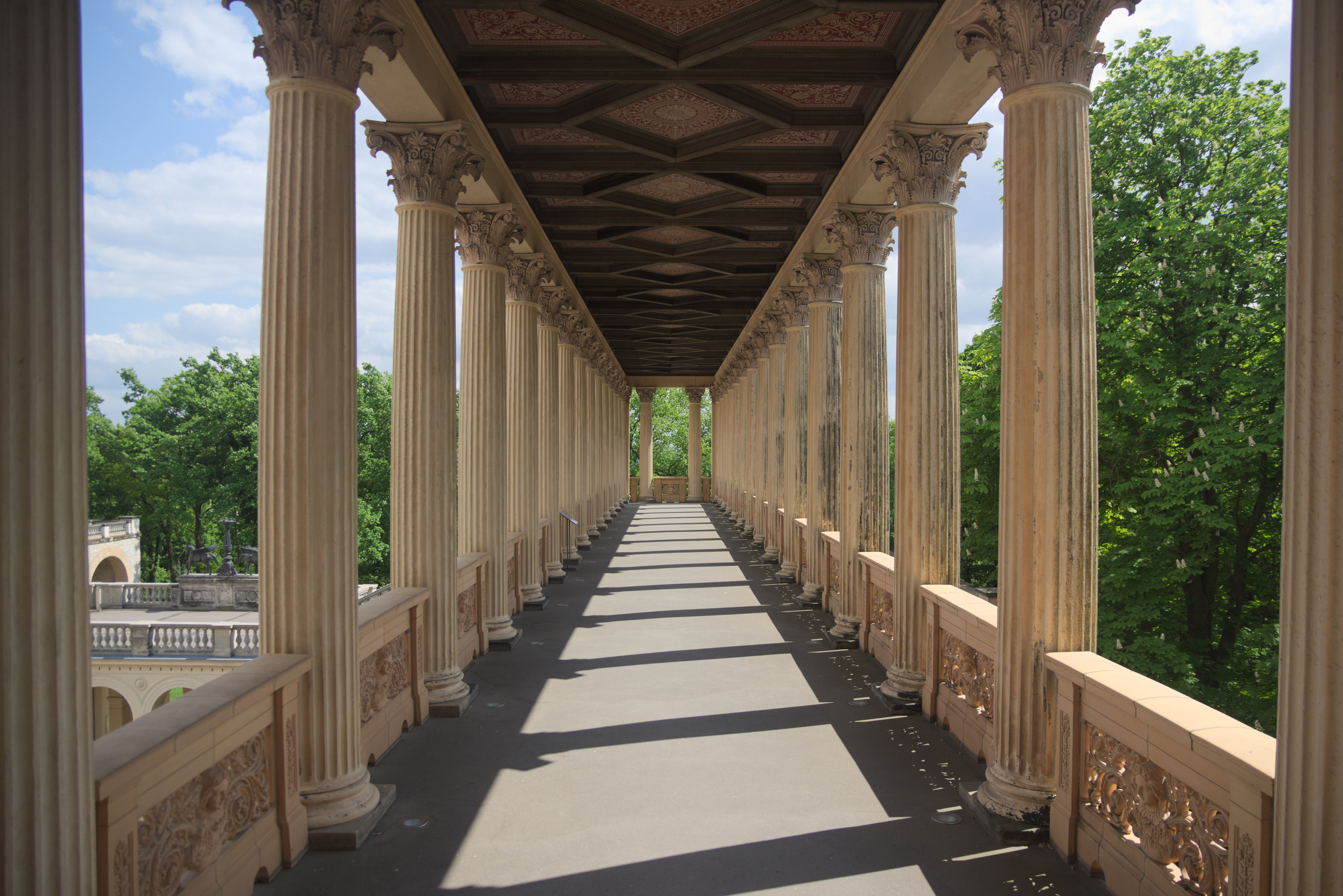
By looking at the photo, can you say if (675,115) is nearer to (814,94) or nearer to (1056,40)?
(814,94)

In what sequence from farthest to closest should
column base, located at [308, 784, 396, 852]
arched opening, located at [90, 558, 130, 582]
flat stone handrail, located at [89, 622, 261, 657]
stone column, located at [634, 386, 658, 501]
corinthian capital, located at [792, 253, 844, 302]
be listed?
stone column, located at [634, 386, 658, 501]
arched opening, located at [90, 558, 130, 582]
flat stone handrail, located at [89, 622, 261, 657]
corinthian capital, located at [792, 253, 844, 302]
column base, located at [308, 784, 396, 852]

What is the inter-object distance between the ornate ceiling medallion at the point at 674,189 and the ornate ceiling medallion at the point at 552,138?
1.56 m

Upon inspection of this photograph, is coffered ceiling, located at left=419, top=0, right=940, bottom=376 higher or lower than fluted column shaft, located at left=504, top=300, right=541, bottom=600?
higher

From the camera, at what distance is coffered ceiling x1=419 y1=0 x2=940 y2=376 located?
7.32 m

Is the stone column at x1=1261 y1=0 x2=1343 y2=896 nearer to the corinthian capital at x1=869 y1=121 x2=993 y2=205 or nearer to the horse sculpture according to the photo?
the corinthian capital at x1=869 y1=121 x2=993 y2=205

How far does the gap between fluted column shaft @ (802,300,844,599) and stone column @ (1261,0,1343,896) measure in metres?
9.85

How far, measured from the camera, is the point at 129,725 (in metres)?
3.95

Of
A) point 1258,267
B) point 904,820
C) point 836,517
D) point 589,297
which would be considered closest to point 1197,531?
point 1258,267

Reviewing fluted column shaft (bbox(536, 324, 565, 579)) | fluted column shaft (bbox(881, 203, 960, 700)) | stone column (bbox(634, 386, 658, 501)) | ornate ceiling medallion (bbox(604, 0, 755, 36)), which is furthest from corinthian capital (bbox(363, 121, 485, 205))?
stone column (bbox(634, 386, 658, 501))

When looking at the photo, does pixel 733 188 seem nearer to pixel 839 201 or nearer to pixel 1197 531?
pixel 839 201

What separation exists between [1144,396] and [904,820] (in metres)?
13.3

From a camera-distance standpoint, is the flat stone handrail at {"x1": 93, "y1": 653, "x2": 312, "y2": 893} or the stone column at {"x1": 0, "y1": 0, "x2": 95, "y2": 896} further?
the flat stone handrail at {"x1": 93, "y1": 653, "x2": 312, "y2": 893}

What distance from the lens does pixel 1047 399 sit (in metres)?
5.16

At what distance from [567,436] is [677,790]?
15856mm
